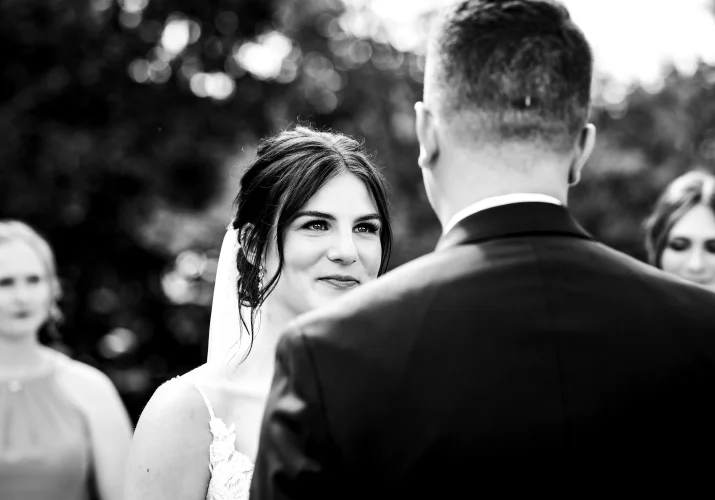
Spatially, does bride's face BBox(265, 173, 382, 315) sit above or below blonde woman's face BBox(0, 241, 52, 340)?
above

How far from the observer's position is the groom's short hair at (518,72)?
192cm

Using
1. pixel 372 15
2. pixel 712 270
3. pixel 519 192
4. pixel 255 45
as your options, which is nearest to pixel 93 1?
pixel 255 45

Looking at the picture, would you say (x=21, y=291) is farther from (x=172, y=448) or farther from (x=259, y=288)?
(x=172, y=448)

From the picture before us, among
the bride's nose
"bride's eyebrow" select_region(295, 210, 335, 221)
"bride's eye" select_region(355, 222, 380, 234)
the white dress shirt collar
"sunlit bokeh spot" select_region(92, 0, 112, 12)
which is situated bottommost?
the bride's nose

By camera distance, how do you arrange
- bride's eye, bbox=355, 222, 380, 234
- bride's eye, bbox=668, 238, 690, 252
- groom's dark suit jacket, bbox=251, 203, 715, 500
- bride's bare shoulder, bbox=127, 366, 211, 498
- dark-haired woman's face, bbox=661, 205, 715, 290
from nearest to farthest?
groom's dark suit jacket, bbox=251, 203, 715, 500 → bride's bare shoulder, bbox=127, 366, 211, 498 → bride's eye, bbox=355, 222, 380, 234 → dark-haired woman's face, bbox=661, 205, 715, 290 → bride's eye, bbox=668, 238, 690, 252

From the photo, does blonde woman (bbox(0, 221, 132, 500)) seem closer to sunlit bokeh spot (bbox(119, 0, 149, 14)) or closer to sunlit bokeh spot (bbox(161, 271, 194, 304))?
sunlit bokeh spot (bbox(161, 271, 194, 304))

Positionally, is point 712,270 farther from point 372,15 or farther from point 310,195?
point 372,15

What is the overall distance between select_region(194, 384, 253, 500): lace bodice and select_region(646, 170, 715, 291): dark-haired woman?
2.96 meters

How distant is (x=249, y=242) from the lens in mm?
3895

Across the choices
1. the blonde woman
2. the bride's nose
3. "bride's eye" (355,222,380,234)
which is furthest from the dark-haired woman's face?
the blonde woman

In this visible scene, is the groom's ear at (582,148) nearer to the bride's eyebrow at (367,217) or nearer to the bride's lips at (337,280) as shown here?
the bride's lips at (337,280)

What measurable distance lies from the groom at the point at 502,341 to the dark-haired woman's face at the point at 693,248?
3.59 metres

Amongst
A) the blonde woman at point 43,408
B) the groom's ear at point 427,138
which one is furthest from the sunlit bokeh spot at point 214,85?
the groom's ear at point 427,138

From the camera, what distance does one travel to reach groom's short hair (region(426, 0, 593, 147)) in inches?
75.6
